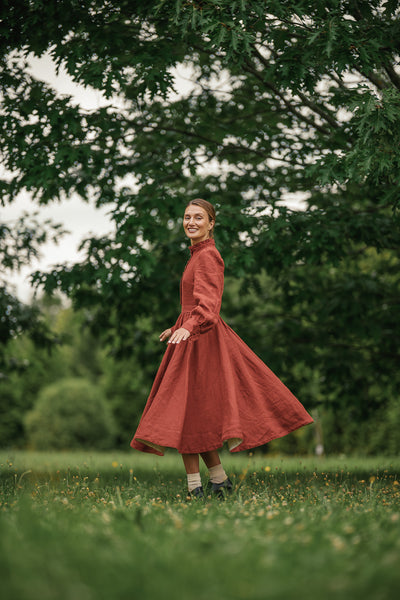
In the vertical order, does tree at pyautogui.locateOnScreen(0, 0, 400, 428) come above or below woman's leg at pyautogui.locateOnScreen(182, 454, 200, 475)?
above

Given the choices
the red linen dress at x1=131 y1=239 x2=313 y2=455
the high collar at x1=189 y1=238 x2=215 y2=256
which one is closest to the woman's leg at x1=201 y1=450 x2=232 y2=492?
the red linen dress at x1=131 y1=239 x2=313 y2=455

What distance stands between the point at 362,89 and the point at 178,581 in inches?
159

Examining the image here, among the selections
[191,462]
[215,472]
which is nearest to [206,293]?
[191,462]

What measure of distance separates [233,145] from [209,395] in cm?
388

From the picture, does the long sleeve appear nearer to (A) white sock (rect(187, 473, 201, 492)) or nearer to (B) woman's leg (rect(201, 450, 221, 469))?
(B) woman's leg (rect(201, 450, 221, 469))

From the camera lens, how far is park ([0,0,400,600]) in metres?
2.14

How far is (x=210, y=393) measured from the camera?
152 inches

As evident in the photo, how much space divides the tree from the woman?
162 cm

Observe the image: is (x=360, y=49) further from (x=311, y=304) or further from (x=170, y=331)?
(x=311, y=304)

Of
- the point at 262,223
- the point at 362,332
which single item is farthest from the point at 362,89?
the point at 362,332

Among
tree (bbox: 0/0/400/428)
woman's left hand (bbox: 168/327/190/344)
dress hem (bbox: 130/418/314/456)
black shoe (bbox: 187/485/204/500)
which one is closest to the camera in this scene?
woman's left hand (bbox: 168/327/190/344)

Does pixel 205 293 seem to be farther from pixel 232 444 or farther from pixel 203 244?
pixel 232 444

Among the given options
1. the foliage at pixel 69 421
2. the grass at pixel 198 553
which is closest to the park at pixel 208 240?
the grass at pixel 198 553

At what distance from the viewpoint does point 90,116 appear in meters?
5.92
